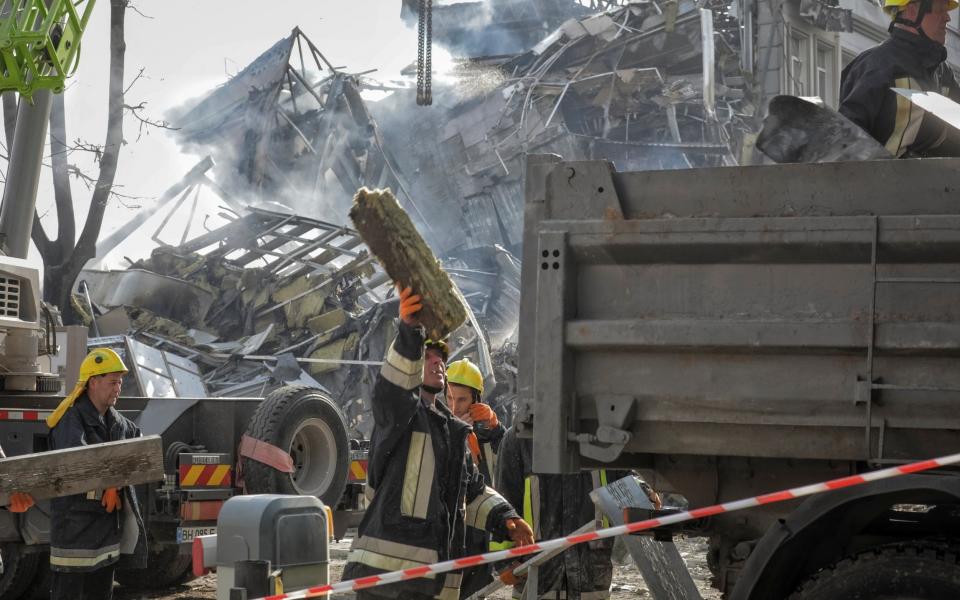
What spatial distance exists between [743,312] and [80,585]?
421 cm

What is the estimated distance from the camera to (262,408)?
25.3 feet

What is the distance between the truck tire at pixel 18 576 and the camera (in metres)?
7.81

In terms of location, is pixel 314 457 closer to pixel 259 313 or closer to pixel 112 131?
pixel 259 313

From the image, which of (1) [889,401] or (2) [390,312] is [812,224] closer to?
(1) [889,401]

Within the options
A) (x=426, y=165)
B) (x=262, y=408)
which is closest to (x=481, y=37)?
(x=426, y=165)

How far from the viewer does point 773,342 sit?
11.0 feet

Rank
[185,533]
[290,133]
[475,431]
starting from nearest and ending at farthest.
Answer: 1. [475,431]
2. [185,533]
3. [290,133]

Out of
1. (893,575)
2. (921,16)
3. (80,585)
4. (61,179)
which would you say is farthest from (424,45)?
(893,575)

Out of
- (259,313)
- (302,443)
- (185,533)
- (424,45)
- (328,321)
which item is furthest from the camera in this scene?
(424,45)

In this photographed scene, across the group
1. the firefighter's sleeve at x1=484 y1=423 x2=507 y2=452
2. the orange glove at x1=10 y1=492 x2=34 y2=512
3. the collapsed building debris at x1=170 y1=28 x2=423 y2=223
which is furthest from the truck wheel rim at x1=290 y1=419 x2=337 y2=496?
the collapsed building debris at x1=170 y1=28 x2=423 y2=223

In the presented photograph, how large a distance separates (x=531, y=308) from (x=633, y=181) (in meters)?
0.51

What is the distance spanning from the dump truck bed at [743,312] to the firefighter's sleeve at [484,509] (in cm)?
159

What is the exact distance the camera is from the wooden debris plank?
3971 mm

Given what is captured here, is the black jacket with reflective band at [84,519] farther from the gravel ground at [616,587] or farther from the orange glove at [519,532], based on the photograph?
the orange glove at [519,532]
